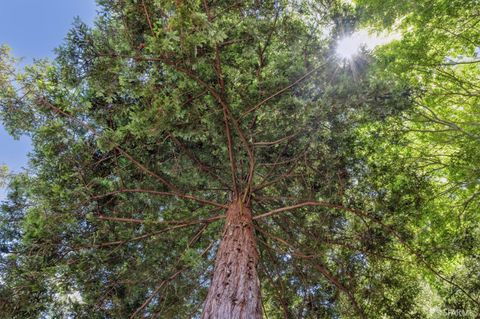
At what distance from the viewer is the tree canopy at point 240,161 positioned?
13.8 ft

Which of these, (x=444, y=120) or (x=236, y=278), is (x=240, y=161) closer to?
(x=236, y=278)

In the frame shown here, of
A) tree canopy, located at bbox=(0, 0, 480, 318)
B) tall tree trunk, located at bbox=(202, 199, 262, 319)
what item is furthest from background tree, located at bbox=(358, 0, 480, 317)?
tall tree trunk, located at bbox=(202, 199, 262, 319)

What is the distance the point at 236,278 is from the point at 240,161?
7.79 feet

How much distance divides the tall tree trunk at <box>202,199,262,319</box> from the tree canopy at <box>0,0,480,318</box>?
0.02 m

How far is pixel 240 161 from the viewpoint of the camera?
5695 mm

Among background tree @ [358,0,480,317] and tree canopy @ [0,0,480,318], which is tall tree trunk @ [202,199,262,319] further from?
background tree @ [358,0,480,317]

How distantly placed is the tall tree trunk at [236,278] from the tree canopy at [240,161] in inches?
0.9

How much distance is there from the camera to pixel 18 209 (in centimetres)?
502

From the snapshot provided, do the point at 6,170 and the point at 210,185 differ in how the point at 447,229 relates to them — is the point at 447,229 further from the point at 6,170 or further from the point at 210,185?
the point at 6,170

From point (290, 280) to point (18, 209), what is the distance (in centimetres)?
551

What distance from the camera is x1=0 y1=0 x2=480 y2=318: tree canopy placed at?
4215mm

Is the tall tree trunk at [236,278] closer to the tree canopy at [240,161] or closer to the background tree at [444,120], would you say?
the tree canopy at [240,161]

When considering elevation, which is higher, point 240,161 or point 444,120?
point 444,120

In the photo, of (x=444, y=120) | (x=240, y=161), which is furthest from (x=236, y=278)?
(x=444, y=120)
